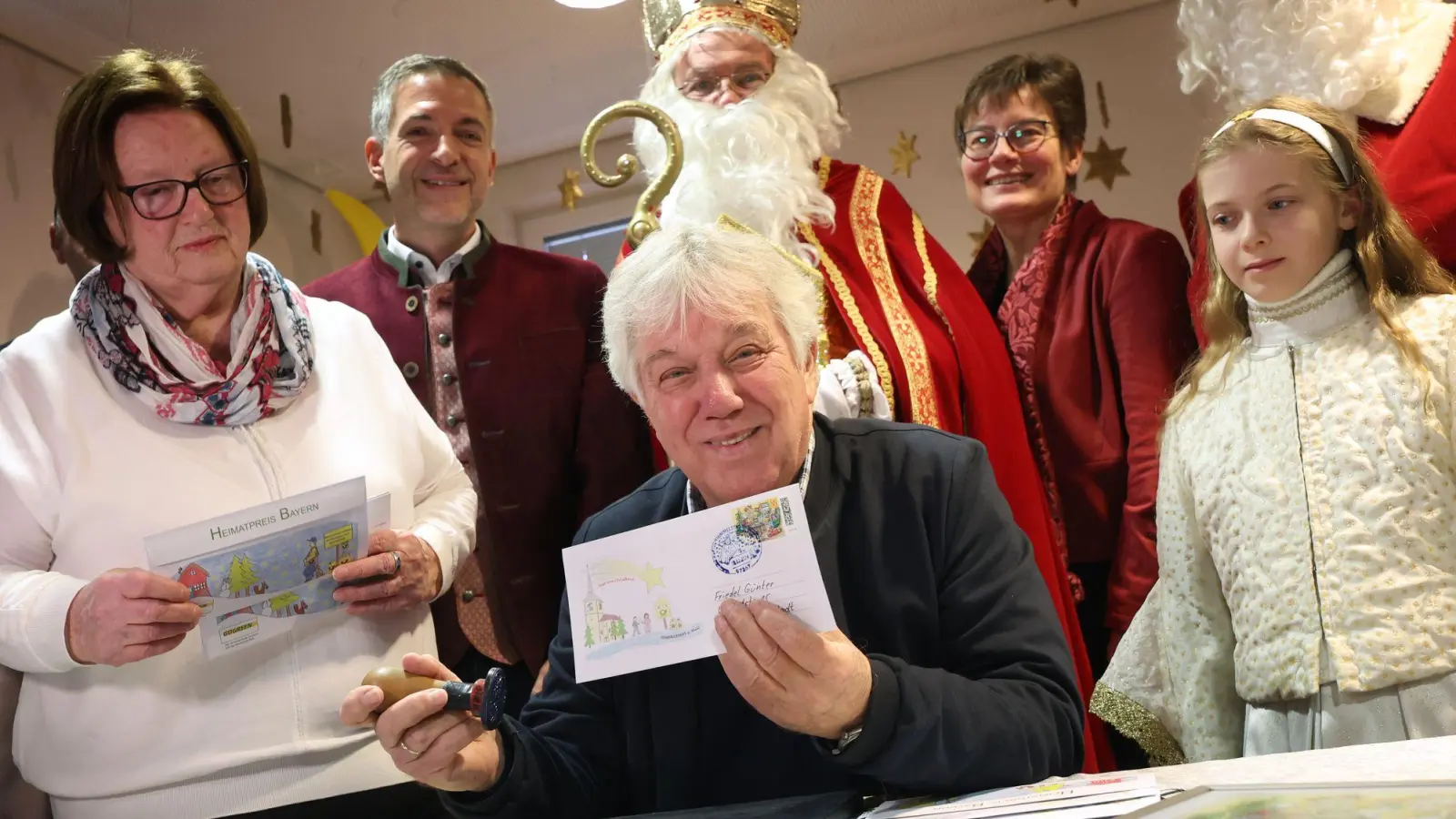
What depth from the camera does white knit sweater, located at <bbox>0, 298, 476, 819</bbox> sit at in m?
1.75

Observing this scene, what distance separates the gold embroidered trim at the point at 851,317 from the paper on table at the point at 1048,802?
4.06ft

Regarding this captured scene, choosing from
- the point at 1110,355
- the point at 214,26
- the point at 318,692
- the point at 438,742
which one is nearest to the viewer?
the point at 438,742

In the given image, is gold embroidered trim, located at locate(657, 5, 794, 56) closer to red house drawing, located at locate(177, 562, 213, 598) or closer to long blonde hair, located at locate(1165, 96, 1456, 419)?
long blonde hair, located at locate(1165, 96, 1456, 419)

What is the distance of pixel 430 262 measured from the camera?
2723mm

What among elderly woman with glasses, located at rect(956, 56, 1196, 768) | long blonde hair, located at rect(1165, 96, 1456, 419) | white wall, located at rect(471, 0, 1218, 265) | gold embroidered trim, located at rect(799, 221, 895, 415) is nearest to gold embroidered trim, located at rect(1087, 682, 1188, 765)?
elderly woman with glasses, located at rect(956, 56, 1196, 768)

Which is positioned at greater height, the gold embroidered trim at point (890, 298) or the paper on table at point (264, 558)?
the gold embroidered trim at point (890, 298)

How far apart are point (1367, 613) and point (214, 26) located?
11.3ft

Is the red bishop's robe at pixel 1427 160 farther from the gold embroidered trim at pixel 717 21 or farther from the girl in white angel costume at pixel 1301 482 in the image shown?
the gold embroidered trim at pixel 717 21

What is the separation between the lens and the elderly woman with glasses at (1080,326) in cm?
264

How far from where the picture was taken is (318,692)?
185 centimetres

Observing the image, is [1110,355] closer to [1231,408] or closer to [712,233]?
[1231,408]

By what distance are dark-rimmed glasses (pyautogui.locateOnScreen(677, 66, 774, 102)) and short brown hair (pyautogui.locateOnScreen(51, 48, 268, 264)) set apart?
1.25 meters

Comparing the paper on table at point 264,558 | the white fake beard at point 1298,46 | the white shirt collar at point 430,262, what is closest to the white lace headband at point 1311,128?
the white fake beard at point 1298,46

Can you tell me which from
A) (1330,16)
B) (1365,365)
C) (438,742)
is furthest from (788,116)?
(438,742)
